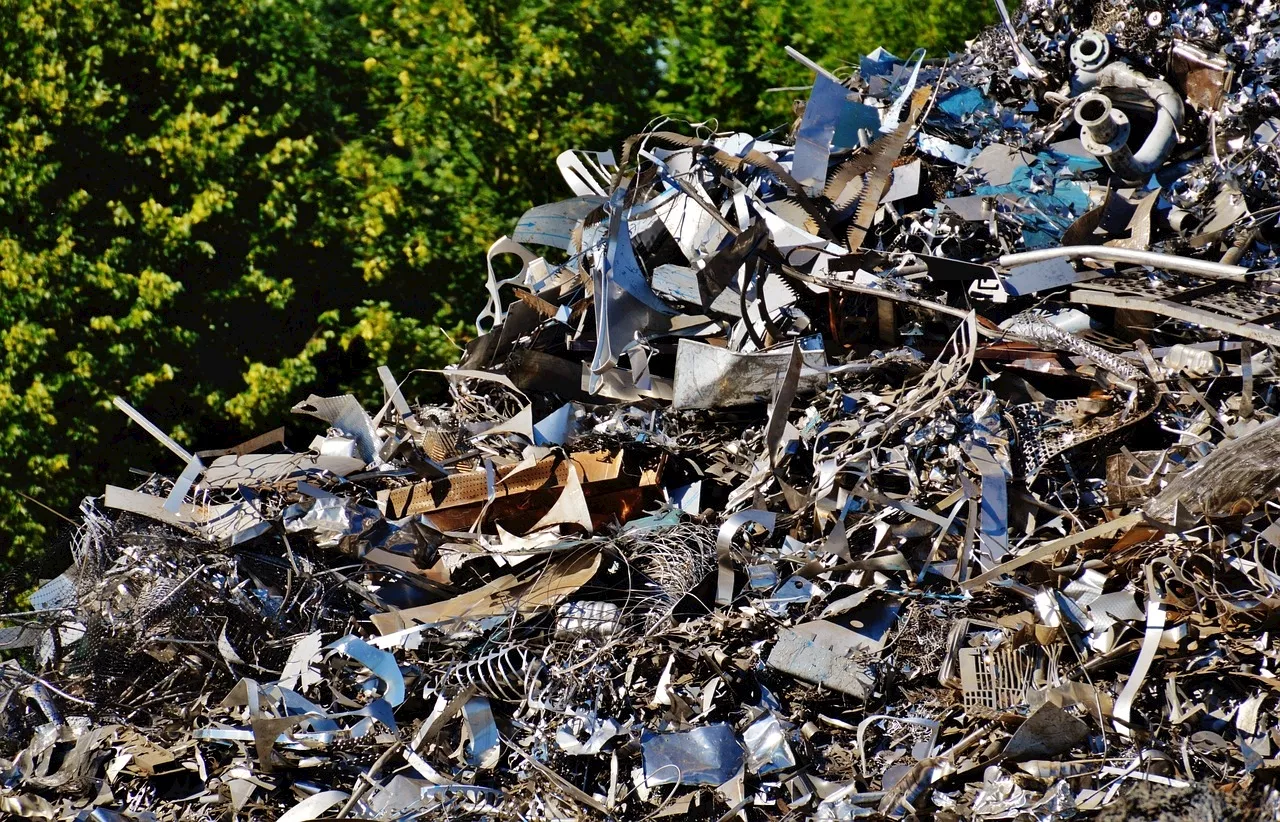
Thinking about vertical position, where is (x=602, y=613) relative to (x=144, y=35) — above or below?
below

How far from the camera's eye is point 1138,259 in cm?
374

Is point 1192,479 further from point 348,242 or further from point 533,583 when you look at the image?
point 348,242

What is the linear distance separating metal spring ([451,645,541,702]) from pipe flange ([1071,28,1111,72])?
3.18 metres

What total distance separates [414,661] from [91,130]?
563 centimetres

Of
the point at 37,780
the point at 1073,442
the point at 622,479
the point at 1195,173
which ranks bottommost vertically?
the point at 37,780

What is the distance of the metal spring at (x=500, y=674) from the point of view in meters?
3.35

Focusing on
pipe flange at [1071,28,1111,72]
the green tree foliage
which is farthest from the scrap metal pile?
the green tree foliage

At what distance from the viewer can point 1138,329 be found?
3723mm

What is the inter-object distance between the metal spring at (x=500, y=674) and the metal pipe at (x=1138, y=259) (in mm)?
2109

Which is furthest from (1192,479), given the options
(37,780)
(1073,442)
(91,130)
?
(91,130)

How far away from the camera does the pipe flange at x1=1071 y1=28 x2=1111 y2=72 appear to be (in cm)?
450

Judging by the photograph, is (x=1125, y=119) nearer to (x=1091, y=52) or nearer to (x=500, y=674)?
(x=1091, y=52)

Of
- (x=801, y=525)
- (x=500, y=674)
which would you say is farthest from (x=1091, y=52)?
(x=500, y=674)

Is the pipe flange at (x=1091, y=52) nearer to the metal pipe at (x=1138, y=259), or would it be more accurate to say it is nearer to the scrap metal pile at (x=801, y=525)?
the scrap metal pile at (x=801, y=525)
